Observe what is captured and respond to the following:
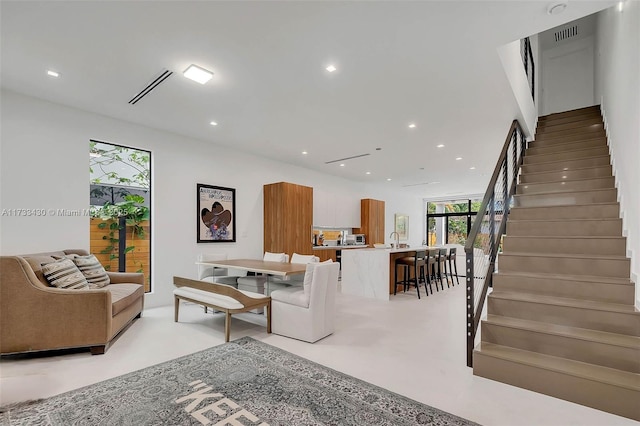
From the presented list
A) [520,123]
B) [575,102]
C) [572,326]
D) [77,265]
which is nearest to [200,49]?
[77,265]

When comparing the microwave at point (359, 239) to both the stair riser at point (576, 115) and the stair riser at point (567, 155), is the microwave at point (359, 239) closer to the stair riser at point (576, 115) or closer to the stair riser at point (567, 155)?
the stair riser at point (567, 155)

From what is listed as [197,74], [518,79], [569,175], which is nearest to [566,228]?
[569,175]

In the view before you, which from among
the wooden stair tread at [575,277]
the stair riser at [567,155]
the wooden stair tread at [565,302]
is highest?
the stair riser at [567,155]

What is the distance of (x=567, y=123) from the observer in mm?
5387

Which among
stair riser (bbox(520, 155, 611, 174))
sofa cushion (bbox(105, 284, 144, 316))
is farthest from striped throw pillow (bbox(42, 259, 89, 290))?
Result: stair riser (bbox(520, 155, 611, 174))

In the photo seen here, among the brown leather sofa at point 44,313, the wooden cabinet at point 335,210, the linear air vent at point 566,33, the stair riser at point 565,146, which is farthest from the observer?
the wooden cabinet at point 335,210

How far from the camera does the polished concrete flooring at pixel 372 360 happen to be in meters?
2.10

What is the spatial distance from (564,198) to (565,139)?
67.5 inches

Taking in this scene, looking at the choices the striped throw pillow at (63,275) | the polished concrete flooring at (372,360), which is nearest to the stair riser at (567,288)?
the polished concrete flooring at (372,360)

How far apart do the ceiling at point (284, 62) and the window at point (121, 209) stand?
81cm

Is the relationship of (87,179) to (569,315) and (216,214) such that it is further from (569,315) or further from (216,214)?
(569,315)

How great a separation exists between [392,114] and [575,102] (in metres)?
5.67

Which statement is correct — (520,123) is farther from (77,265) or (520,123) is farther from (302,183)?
(77,265)

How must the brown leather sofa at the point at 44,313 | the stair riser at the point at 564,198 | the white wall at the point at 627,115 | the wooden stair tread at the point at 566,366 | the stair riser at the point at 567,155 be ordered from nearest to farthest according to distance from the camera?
the wooden stair tread at the point at 566,366 → the white wall at the point at 627,115 → the brown leather sofa at the point at 44,313 → the stair riser at the point at 564,198 → the stair riser at the point at 567,155
